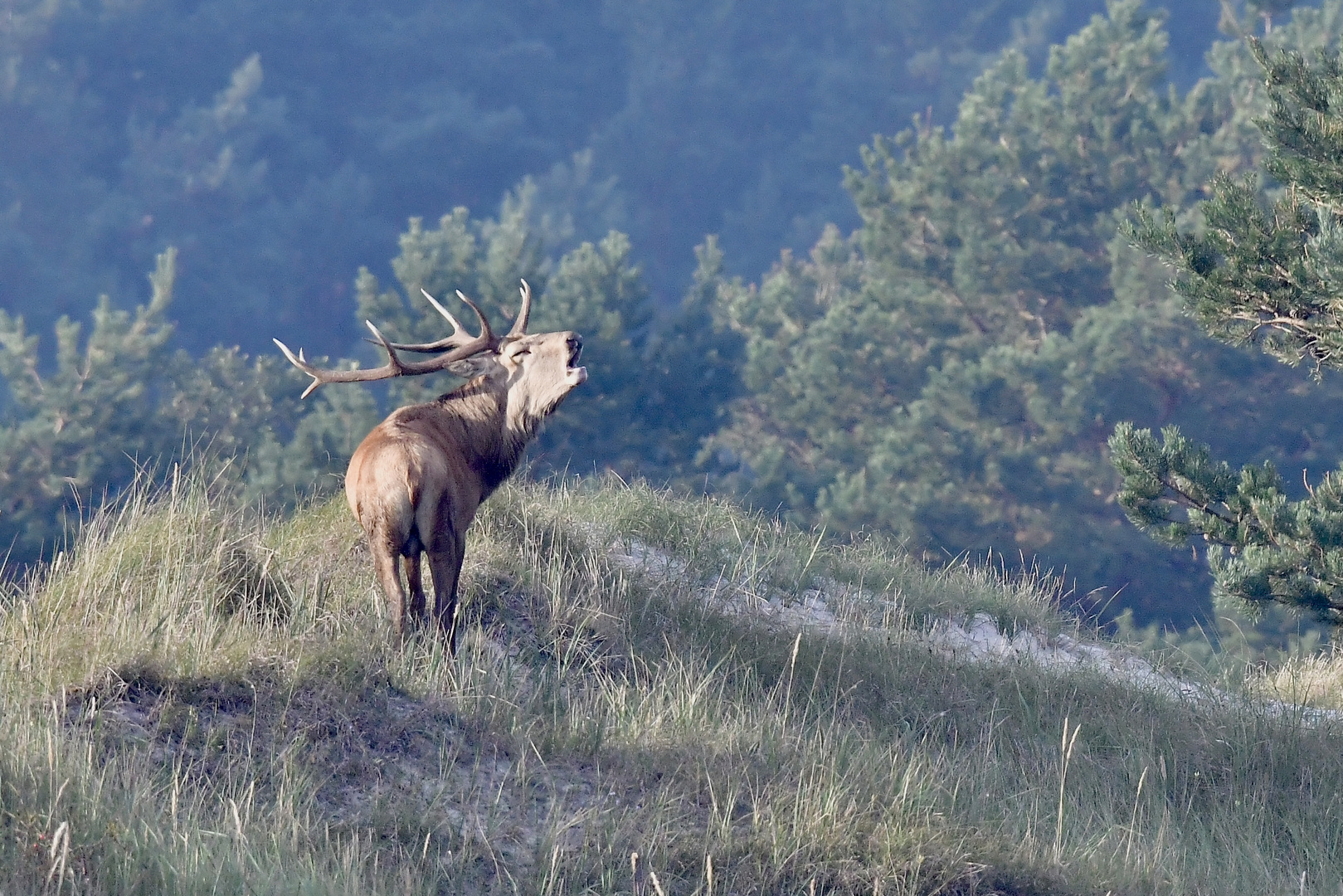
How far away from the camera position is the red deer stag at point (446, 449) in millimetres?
5504

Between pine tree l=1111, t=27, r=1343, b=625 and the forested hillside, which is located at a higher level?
the forested hillside

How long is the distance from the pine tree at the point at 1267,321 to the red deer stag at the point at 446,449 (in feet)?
11.1

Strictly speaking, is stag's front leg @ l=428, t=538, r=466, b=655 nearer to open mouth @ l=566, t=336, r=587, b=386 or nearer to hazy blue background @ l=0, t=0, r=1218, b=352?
open mouth @ l=566, t=336, r=587, b=386

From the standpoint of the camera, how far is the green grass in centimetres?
427

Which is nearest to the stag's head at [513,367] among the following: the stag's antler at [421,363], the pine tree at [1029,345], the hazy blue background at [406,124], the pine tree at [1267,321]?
the stag's antler at [421,363]

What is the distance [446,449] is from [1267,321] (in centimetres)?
455

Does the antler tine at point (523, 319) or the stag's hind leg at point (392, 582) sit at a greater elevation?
the antler tine at point (523, 319)

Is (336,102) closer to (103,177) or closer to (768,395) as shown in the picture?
(103,177)

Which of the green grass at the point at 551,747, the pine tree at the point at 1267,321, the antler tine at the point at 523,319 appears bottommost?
the green grass at the point at 551,747

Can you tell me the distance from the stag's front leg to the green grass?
0.45ft

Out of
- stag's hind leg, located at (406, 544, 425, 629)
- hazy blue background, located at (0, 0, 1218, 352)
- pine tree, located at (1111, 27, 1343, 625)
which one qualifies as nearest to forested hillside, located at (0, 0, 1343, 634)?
pine tree, located at (1111, 27, 1343, 625)

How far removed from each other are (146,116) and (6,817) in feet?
178

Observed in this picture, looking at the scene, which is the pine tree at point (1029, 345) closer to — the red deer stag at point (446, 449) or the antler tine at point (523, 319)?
the antler tine at point (523, 319)

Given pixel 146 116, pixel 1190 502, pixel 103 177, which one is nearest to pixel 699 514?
pixel 1190 502
